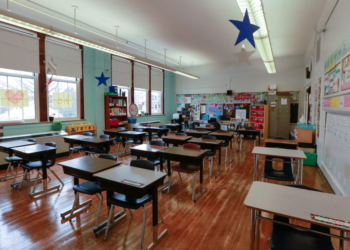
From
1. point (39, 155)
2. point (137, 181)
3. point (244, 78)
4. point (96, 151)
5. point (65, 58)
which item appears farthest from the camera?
point (244, 78)

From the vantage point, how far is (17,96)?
18.0 feet

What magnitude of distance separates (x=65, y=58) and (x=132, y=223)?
5.85 meters

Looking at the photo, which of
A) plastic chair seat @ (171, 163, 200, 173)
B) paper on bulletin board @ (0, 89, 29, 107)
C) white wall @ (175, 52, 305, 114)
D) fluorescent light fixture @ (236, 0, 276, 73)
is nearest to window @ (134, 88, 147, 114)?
white wall @ (175, 52, 305, 114)

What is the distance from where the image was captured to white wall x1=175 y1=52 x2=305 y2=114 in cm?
912

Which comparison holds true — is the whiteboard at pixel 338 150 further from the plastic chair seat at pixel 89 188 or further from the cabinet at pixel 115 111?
the cabinet at pixel 115 111

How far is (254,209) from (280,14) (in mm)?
5098

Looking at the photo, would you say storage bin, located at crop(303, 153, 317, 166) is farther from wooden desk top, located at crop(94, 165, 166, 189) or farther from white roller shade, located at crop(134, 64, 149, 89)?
white roller shade, located at crop(134, 64, 149, 89)

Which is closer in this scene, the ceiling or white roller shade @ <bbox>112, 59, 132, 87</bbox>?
the ceiling

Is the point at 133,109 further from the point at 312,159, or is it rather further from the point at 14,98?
the point at 312,159

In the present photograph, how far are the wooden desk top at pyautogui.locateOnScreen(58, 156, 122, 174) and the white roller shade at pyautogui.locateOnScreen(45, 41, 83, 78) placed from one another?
4514mm

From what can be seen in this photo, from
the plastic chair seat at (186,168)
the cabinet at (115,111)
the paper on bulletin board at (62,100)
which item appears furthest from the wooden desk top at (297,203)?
the cabinet at (115,111)

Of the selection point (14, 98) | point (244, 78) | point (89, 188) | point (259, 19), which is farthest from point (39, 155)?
point (244, 78)

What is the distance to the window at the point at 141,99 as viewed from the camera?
971cm

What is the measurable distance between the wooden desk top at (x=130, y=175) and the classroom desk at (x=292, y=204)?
3.32 feet
